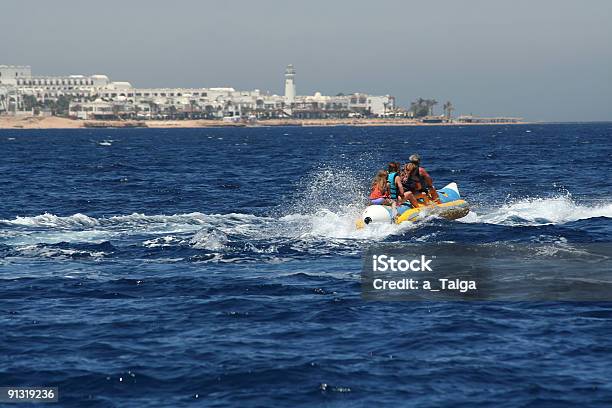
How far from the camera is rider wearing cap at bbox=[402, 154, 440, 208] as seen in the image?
87.9 feet

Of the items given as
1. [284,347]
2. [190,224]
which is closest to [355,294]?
[284,347]

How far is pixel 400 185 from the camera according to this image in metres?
26.5

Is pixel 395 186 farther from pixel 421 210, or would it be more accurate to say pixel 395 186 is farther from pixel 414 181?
pixel 421 210

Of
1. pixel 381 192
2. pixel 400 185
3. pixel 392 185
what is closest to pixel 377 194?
pixel 381 192

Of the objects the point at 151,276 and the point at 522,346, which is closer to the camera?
the point at 522,346

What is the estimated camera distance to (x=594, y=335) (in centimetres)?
1437

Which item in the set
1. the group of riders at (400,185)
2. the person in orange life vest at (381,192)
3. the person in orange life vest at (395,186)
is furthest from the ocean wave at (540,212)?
the person in orange life vest at (381,192)

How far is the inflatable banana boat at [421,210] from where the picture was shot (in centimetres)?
2556

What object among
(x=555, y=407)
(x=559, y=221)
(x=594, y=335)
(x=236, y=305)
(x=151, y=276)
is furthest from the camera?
(x=559, y=221)

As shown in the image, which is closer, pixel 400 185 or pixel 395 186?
pixel 400 185

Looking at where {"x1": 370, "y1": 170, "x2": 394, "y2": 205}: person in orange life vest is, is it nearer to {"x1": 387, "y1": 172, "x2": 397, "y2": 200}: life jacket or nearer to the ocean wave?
{"x1": 387, "y1": 172, "x2": 397, "y2": 200}: life jacket

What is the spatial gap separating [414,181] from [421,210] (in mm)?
933

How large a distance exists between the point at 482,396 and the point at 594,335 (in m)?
3.48

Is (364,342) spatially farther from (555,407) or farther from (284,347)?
(555,407)
